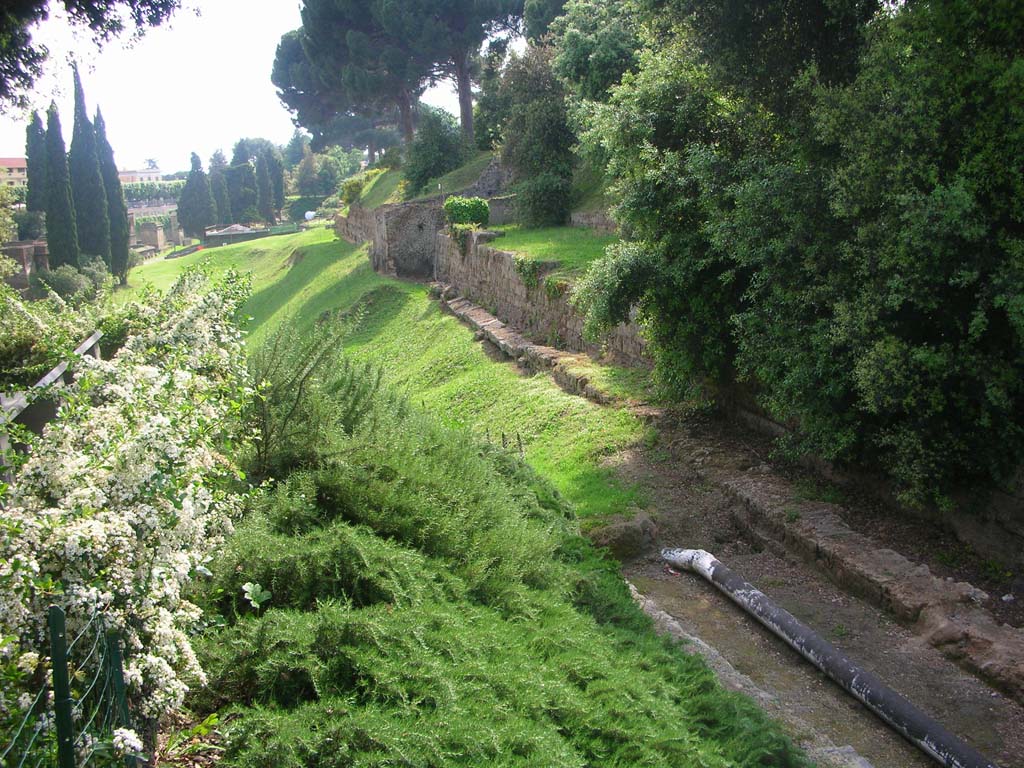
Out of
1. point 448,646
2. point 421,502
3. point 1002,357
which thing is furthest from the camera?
point 1002,357

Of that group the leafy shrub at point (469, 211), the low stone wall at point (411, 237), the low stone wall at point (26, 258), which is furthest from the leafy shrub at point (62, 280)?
the leafy shrub at point (469, 211)

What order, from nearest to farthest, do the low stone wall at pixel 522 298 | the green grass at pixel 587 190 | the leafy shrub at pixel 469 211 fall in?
the low stone wall at pixel 522 298, the green grass at pixel 587 190, the leafy shrub at pixel 469 211

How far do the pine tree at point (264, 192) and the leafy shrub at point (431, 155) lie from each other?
102 feet

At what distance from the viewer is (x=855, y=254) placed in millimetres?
7039

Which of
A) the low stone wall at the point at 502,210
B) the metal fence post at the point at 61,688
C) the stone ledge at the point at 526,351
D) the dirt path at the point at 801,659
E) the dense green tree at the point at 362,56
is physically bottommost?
the dirt path at the point at 801,659

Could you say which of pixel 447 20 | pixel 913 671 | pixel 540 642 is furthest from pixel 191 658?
pixel 447 20

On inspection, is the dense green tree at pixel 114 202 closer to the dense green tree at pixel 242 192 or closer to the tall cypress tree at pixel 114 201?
the tall cypress tree at pixel 114 201

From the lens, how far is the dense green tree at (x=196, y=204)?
53.7m

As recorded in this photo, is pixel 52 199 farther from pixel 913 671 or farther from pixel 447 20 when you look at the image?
pixel 913 671

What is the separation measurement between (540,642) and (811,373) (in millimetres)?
4430

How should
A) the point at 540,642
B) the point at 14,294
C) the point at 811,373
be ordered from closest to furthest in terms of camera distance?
the point at 540,642 → the point at 14,294 → the point at 811,373

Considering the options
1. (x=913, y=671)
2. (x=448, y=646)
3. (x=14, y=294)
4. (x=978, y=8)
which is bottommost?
(x=913, y=671)

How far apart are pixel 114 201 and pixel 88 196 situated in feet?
7.55

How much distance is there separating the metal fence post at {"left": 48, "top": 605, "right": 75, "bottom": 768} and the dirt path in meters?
3.33
